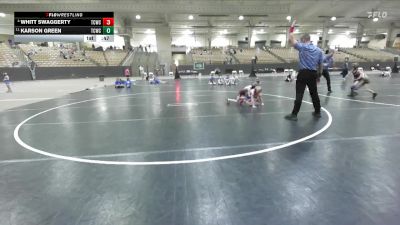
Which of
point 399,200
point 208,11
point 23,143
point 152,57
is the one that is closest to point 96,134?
point 23,143

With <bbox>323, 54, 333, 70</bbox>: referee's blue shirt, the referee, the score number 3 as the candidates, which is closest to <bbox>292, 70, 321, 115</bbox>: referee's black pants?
the referee

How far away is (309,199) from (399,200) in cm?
95

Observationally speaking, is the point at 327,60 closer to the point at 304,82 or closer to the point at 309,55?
the point at 309,55

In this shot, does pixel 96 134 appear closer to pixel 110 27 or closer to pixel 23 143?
pixel 23 143

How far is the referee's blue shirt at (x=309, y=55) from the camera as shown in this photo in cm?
665

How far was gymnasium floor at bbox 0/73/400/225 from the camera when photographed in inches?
103

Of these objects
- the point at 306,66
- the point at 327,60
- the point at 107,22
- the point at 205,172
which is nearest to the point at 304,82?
the point at 306,66

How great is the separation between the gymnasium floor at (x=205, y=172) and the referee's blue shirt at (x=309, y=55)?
143 cm

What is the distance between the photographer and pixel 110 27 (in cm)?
1528

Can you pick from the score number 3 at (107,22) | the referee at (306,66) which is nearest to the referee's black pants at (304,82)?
the referee at (306,66)

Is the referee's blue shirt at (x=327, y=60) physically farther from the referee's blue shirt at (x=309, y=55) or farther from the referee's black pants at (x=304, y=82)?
the referee's black pants at (x=304, y=82)

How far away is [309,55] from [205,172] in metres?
4.74

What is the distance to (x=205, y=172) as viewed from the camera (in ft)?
11.8

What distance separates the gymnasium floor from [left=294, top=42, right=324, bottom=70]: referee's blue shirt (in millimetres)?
1426
